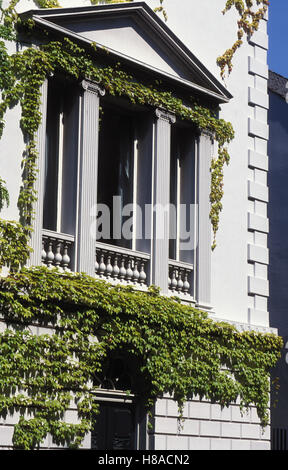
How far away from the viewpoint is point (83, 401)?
1514cm

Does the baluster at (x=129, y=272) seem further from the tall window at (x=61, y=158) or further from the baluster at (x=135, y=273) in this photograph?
the tall window at (x=61, y=158)

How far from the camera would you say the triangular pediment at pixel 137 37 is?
16172 millimetres

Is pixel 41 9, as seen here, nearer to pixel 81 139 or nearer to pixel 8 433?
pixel 81 139

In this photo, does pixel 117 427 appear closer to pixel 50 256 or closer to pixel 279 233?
pixel 50 256

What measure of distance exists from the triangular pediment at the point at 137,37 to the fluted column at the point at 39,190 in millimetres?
1300

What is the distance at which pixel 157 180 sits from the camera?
57.3 ft

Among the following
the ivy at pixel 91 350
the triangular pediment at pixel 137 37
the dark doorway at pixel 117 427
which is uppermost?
the triangular pediment at pixel 137 37

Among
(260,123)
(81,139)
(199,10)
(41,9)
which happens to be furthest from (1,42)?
(260,123)

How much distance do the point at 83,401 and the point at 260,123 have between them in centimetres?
835

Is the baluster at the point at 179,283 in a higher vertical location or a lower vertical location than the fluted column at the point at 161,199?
lower

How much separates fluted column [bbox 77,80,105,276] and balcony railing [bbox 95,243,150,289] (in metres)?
0.33

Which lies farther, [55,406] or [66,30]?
[66,30]

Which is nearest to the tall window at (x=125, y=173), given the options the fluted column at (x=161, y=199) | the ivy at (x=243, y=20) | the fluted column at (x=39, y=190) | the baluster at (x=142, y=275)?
the fluted column at (x=161, y=199)

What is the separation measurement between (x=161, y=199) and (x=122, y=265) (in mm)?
1720
